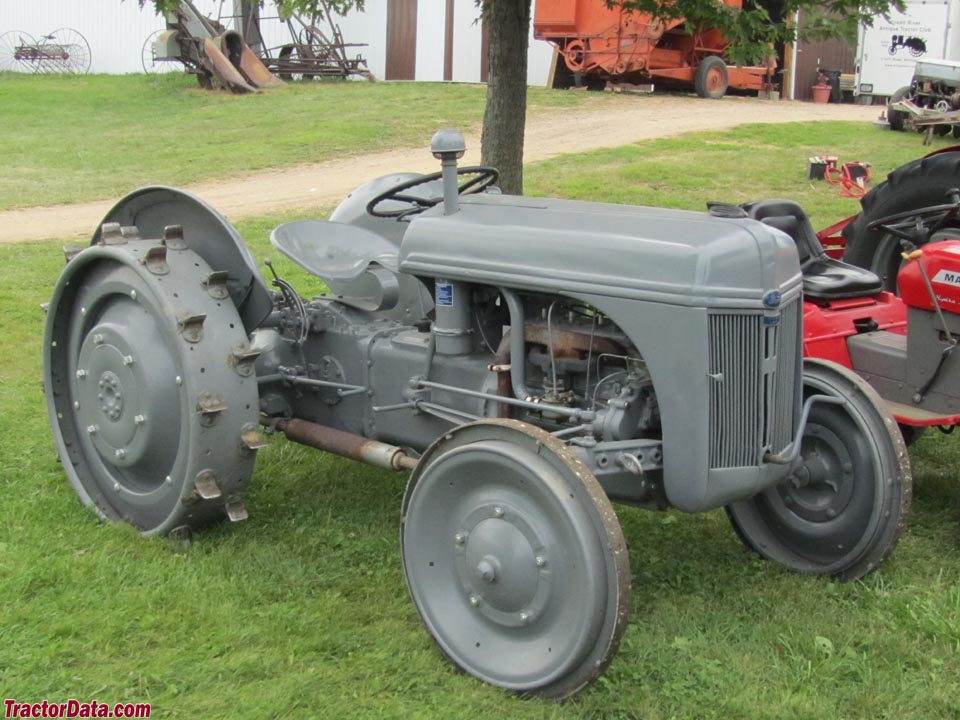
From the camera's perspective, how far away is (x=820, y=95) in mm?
23922

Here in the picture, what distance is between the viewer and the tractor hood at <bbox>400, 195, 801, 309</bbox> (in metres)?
3.08

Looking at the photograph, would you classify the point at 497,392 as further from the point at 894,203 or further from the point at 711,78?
the point at 711,78

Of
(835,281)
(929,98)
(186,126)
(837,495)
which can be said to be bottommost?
(837,495)

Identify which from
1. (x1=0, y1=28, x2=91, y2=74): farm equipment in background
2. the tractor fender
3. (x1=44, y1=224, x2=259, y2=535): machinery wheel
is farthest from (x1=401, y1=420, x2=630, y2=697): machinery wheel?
(x1=0, y1=28, x2=91, y2=74): farm equipment in background

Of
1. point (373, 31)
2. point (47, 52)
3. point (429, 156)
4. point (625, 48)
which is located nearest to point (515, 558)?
point (429, 156)

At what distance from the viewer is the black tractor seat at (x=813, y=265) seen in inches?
189

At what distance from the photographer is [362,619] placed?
3490 mm

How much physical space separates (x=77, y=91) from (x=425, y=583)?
21709mm

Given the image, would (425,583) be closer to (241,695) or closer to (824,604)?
A: (241,695)

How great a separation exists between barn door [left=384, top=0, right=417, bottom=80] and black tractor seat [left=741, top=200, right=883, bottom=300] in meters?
22.3

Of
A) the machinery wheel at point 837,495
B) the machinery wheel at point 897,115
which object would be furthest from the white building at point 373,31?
the machinery wheel at point 837,495

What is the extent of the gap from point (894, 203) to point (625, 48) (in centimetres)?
1485

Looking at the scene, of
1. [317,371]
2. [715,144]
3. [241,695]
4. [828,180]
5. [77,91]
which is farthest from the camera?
[77,91]

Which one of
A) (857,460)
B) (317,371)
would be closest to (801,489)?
(857,460)
